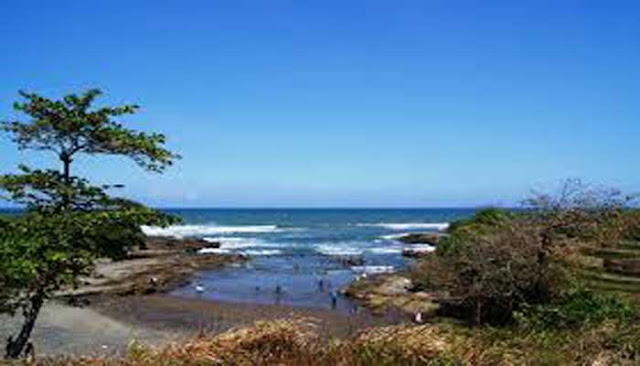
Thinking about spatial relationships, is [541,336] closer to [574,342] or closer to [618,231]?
[574,342]

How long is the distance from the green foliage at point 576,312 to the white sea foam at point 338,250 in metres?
48.3

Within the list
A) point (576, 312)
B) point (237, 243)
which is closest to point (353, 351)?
point (576, 312)

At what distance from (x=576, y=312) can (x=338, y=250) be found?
199ft

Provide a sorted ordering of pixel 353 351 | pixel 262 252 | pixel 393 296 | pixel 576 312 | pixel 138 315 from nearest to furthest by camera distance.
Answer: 1. pixel 353 351
2. pixel 576 312
3. pixel 138 315
4. pixel 393 296
5. pixel 262 252

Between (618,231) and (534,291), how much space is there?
567cm

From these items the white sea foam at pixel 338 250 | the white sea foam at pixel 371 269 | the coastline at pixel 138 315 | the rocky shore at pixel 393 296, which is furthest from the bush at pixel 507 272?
the white sea foam at pixel 338 250

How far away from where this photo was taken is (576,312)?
744 inches

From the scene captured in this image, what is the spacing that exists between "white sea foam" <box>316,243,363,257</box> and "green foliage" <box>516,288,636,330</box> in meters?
48.3

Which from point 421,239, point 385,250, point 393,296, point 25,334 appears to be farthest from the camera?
point 421,239

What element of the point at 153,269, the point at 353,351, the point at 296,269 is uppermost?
the point at 353,351

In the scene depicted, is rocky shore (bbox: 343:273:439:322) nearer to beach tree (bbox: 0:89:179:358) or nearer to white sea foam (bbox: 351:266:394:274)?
white sea foam (bbox: 351:266:394:274)

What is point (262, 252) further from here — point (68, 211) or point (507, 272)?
point (68, 211)

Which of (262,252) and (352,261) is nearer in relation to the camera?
(352,261)

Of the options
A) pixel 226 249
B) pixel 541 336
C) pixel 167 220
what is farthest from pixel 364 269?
pixel 541 336
